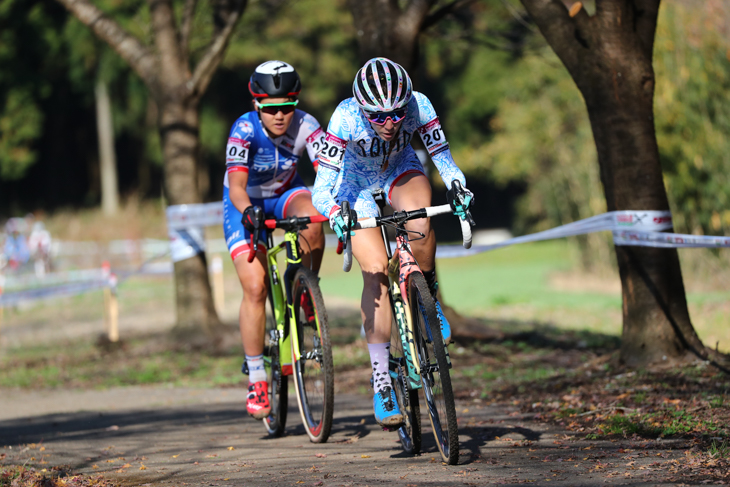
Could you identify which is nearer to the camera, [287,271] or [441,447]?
[441,447]

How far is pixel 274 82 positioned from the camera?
5762mm

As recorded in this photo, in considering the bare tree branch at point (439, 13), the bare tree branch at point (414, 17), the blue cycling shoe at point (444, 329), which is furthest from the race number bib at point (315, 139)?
the bare tree branch at point (439, 13)

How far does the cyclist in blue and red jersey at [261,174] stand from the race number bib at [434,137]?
96cm

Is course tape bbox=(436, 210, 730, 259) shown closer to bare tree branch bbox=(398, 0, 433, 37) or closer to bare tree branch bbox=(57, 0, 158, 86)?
bare tree branch bbox=(398, 0, 433, 37)

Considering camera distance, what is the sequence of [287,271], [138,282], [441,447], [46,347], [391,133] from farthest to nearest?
[138,282] → [46,347] → [287,271] → [391,133] → [441,447]

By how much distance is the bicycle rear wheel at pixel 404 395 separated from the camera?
4773 millimetres

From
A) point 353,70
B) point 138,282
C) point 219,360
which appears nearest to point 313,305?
point 219,360

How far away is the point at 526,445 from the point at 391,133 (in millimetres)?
1989

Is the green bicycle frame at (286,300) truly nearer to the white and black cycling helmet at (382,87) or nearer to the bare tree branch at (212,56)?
the white and black cycling helmet at (382,87)

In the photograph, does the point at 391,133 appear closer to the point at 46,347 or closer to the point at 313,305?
the point at 313,305

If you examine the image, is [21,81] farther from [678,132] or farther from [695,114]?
[695,114]

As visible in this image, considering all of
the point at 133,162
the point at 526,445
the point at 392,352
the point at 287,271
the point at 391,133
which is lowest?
the point at 526,445

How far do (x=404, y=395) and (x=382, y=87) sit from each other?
174 cm

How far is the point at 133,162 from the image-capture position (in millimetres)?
51844
